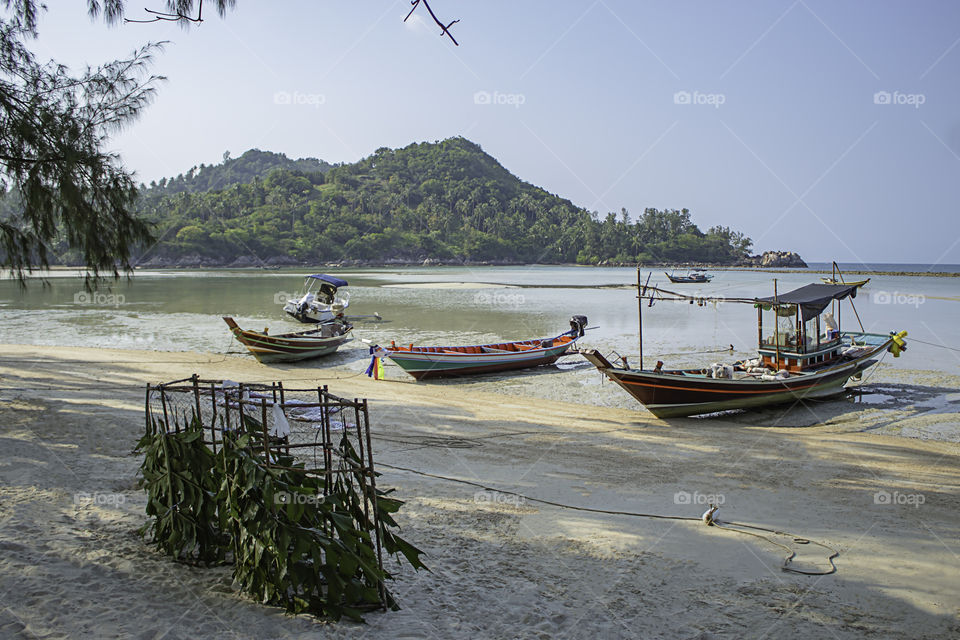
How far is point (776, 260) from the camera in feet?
507

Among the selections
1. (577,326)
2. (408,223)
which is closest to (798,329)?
(577,326)

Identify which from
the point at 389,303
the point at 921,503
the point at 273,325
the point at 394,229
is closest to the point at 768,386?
the point at 921,503

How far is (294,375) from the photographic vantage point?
17.1 metres

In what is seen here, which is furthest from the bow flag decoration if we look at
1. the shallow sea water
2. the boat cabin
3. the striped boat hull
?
the boat cabin

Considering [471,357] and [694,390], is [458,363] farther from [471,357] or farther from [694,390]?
[694,390]

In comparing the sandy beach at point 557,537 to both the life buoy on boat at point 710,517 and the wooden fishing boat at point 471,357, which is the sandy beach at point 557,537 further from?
the wooden fishing boat at point 471,357

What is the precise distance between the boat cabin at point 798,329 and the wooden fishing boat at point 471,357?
5934 millimetres

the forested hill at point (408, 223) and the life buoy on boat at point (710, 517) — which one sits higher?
the forested hill at point (408, 223)

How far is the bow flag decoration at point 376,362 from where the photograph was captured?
51.9ft

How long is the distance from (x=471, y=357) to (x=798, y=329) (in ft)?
24.8

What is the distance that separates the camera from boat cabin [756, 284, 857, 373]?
506 inches

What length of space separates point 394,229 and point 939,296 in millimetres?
99178

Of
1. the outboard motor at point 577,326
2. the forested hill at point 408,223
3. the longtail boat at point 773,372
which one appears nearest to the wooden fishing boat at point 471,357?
the outboard motor at point 577,326

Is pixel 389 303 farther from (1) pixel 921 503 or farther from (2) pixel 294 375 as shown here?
(1) pixel 921 503
